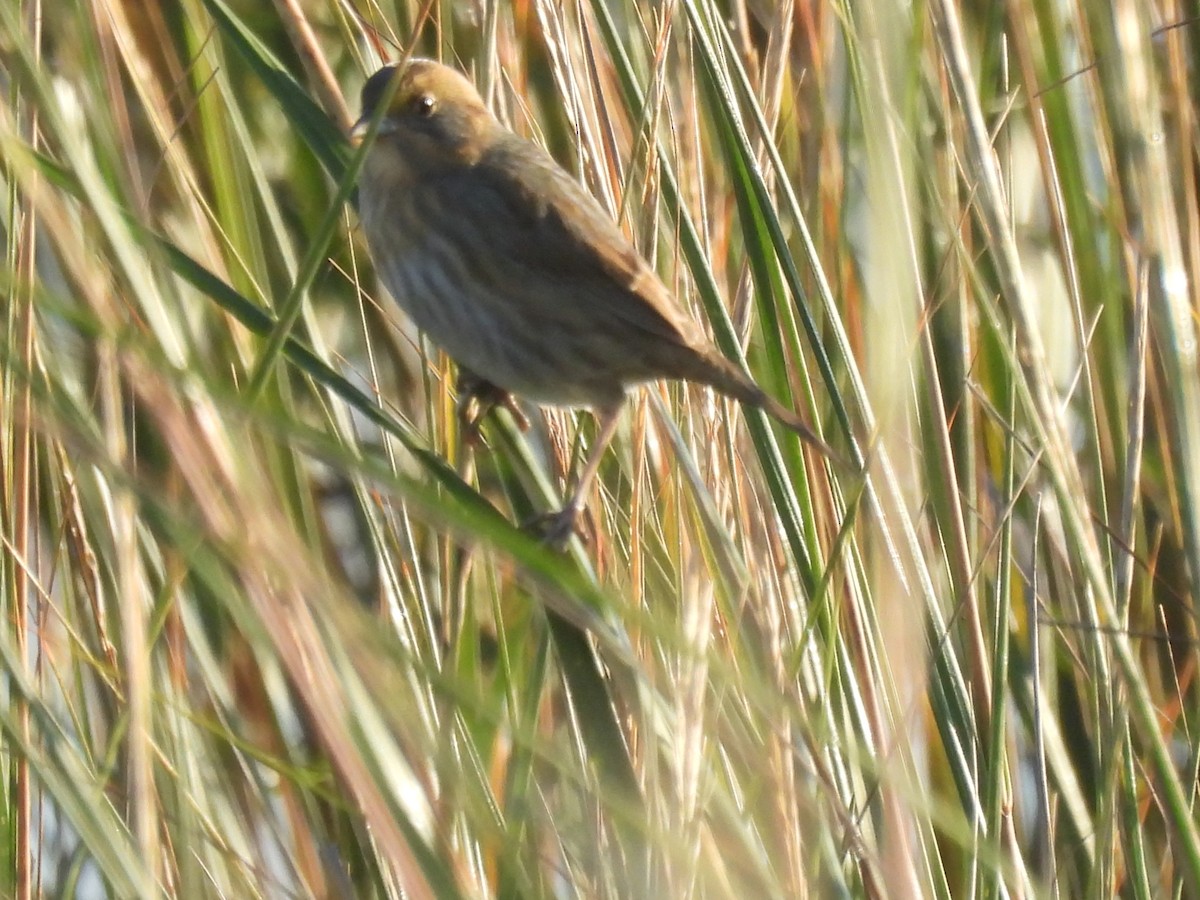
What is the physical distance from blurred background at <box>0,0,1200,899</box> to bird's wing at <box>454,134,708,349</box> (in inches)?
5.0

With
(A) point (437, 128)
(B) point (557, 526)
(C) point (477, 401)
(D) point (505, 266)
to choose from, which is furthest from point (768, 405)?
(A) point (437, 128)

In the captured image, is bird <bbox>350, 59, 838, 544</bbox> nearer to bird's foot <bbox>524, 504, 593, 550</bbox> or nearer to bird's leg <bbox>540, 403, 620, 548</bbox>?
bird's leg <bbox>540, 403, 620, 548</bbox>

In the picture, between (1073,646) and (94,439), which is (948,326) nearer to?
(1073,646)

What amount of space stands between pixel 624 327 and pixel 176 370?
1.46m

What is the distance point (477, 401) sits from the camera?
256 centimetres

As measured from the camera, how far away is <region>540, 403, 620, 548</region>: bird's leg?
192 centimetres

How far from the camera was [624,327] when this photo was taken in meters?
2.51

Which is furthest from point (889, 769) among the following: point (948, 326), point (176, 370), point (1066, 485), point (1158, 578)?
point (1158, 578)

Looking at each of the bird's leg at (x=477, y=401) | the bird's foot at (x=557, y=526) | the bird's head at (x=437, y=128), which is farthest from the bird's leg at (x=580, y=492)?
the bird's head at (x=437, y=128)

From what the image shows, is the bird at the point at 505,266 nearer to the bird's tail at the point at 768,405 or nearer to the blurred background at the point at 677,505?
the blurred background at the point at 677,505

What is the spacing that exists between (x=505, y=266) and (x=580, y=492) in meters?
0.69

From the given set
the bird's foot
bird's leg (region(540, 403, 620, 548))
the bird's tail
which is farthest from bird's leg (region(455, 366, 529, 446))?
the bird's tail

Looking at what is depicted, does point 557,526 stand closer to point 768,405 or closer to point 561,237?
point 768,405

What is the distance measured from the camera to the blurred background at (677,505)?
4.73 feet
